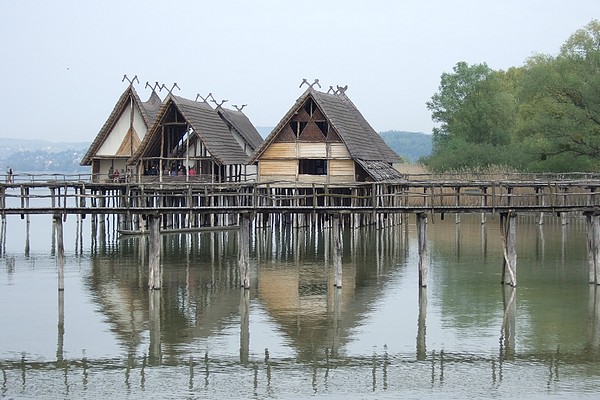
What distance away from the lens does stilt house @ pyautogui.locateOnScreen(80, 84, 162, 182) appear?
48594 mm

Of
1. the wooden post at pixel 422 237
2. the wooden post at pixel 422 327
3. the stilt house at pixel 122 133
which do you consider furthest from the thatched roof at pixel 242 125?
the wooden post at pixel 422 327

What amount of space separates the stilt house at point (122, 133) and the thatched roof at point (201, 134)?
2.25 meters

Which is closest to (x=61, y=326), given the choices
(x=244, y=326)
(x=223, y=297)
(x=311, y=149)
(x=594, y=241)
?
(x=244, y=326)

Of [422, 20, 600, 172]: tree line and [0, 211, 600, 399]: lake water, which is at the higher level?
[422, 20, 600, 172]: tree line

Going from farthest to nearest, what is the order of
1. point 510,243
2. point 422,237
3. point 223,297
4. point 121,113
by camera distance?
point 121,113 < point 223,297 < point 510,243 < point 422,237

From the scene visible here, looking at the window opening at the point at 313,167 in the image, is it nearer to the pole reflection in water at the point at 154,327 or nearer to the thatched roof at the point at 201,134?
the thatched roof at the point at 201,134

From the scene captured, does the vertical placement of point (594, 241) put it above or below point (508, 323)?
above

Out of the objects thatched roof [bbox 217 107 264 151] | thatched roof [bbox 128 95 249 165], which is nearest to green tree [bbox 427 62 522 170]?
thatched roof [bbox 217 107 264 151]

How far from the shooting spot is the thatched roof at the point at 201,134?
44.8 m

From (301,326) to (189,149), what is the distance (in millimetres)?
22909

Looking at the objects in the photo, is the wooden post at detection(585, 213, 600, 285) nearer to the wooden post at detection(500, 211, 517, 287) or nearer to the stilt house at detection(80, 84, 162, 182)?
the wooden post at detection(500, 211, 517, 287)

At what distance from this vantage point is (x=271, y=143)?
43531 millimetres

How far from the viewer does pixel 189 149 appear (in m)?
47.2

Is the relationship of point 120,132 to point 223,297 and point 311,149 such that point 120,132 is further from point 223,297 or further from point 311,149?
point 223,297
